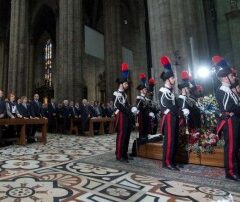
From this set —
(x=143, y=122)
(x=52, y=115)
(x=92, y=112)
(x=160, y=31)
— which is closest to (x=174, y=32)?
(x=160, y=31)

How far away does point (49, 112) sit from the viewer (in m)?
13.4

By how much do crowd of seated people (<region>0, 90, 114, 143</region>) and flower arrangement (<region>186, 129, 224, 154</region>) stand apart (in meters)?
6.04

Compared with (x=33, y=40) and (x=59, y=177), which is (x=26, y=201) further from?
(x=33, y=40)

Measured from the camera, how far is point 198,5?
11625 mm

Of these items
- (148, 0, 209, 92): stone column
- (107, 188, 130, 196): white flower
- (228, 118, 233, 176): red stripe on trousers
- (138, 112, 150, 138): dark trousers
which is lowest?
(107, 188, 130, 196): white flower

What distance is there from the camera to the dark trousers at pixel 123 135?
4630 mm

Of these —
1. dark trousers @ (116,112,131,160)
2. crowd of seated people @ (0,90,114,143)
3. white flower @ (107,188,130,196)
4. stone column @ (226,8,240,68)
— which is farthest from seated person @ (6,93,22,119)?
stone column @ (226,8,240,68)

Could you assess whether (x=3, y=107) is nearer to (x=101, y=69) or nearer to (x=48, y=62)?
(x=101, y=69)

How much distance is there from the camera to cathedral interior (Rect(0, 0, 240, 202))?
2.88 meters

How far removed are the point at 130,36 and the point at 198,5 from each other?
16.1 meters

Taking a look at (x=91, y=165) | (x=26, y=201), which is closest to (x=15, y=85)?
(x=91, y=165)

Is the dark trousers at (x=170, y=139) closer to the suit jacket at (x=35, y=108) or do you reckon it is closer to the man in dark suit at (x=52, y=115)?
the suit jacket at (x=35, y=108)

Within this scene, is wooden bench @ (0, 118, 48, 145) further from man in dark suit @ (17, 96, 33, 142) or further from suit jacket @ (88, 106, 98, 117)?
suit jacket @ (88, 106, 98, 117)

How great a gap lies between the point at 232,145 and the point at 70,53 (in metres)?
13.3
